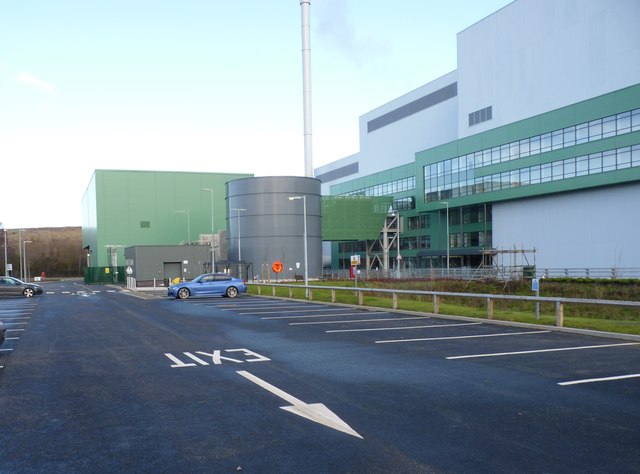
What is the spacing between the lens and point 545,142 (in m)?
54.7

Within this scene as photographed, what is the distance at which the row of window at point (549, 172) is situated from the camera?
47153 millimetres

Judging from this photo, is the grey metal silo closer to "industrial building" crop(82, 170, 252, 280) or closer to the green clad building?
"industrial building" crop(82, 170, 252, 280)

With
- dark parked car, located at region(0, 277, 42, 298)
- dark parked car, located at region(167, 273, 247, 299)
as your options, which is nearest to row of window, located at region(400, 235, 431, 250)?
dark parked car, located at region(167, 273, 247, 299)

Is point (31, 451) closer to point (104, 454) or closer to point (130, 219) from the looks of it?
point (104, 454)

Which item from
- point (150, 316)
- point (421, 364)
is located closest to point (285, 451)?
point (421, 364)

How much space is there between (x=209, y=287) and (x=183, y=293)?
4.90ft

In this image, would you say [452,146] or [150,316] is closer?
[150,316]

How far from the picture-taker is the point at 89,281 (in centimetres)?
8400

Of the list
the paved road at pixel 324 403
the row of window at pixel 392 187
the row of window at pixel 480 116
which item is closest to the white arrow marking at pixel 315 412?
the paved road at pixel 324 403

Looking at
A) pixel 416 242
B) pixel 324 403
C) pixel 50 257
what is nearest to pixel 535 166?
pixel 416 242

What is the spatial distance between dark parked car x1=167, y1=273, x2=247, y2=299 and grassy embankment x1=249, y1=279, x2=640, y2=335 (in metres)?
2.99

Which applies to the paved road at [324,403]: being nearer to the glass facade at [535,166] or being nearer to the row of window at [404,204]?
the glass facade at [535,166]

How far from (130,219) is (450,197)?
46.0 meters

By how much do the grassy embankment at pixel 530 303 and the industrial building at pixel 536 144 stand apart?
673 centimetres
